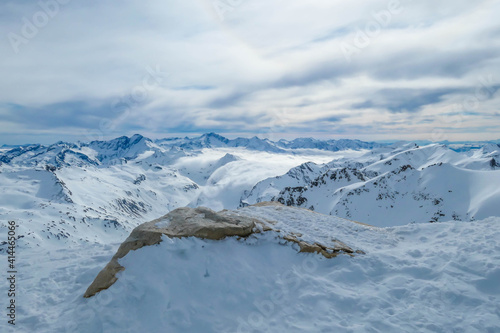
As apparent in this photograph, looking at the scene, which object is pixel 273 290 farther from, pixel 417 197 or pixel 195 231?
pixel 417 197

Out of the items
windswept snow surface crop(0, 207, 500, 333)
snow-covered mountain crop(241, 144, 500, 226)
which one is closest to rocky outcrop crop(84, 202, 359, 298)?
windswept snow surface crop(0, 207, 500, 333)

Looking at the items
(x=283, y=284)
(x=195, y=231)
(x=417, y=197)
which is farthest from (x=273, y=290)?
(x=417, y=197)

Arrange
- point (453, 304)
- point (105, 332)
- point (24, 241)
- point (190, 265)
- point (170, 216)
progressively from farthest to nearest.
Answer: point (24, 241), point (170, 216), point (190, 265), point (453, 304), point (105, 332)

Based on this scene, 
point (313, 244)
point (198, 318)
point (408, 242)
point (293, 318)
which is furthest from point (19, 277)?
point (408, 242)

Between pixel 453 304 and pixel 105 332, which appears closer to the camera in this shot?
pixel 105 332

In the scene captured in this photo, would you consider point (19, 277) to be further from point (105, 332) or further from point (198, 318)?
point (198, 318)

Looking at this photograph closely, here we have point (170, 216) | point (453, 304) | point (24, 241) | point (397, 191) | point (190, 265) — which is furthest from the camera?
point (24, 241)

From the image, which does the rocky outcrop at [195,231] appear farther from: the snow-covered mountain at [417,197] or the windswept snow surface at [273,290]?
the snow-covered mountain at [417,197]

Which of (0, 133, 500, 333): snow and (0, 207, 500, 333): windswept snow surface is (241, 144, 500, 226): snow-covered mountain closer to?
(0, 133, 500, 333): snow
